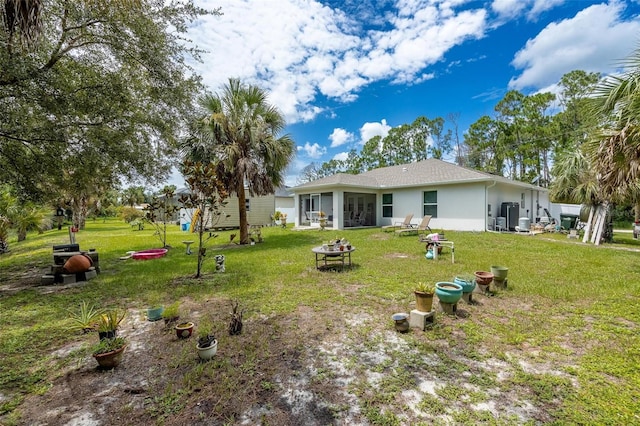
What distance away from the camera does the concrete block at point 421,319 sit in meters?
3.59

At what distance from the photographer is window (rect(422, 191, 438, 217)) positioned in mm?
14859

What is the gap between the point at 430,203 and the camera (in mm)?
15062

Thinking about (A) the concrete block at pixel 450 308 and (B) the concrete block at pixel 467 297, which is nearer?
(A) the concrete block at pixel 450 308

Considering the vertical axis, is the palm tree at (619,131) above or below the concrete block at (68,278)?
above

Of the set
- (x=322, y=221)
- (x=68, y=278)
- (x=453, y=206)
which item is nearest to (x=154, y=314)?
(x=68, y=278)

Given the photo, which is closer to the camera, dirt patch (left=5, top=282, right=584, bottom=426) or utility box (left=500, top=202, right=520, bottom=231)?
dirt patch (left=5, top=282, right=584, bottom=426)

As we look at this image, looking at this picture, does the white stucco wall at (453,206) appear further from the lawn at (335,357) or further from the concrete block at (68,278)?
the concrete block at (68,278)

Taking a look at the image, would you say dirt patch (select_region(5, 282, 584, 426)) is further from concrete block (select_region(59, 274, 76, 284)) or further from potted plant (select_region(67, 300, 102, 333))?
concrete block (select_region(59, 274, 76, 284))

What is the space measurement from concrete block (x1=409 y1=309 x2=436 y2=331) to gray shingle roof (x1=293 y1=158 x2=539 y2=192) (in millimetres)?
11082

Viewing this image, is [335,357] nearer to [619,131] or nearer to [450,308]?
[450,308]

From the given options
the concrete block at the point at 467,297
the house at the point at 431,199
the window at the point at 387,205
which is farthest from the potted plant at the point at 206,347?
the window at the point at 387,205

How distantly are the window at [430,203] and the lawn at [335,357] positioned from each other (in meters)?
8.99

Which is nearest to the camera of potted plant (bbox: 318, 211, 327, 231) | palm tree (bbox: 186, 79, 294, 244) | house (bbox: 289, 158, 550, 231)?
palm tree (bbox: 186, 79, 294, 244)

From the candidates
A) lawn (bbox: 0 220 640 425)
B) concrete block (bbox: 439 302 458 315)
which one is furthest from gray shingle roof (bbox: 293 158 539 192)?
concrete block (bbox: 439 302 458 315)
